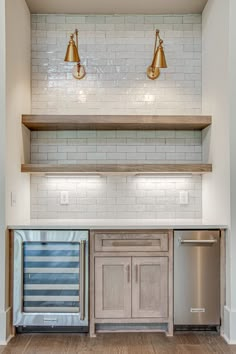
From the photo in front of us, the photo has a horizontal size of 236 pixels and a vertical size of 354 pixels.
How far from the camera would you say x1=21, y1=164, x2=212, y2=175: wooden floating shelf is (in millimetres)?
3164

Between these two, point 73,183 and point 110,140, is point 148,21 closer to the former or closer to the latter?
point 110,140

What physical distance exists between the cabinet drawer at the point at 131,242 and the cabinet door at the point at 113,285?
9cm

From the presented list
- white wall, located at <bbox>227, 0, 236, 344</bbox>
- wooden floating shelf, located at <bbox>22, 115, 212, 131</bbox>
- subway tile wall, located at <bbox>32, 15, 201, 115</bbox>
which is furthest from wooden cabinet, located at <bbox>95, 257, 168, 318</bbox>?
subway tile wall, located at <bbox>32, 15, 201, 115</bbox>

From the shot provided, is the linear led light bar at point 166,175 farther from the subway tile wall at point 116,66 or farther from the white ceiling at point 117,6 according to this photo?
the white ceiling at point 117,6

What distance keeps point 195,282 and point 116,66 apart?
7.20 feet

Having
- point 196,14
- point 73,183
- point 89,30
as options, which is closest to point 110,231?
point 73,183

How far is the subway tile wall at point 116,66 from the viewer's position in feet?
11.6

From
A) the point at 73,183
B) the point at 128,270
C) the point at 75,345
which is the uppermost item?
the point at 73,183

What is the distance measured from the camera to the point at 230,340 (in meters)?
2.70

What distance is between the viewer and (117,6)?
339 cm

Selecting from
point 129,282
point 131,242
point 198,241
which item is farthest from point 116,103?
point 129,282

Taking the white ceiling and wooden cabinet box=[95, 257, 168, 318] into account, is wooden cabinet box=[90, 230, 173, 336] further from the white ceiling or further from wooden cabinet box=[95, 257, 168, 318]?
the white ceiling

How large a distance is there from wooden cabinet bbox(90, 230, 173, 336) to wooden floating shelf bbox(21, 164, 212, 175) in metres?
0.60

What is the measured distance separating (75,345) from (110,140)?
188 centimetres
